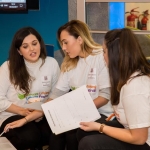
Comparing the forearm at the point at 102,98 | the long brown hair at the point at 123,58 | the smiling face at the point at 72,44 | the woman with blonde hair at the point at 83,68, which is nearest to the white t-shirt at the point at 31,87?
the woman with blonde hair at the point at 83,68

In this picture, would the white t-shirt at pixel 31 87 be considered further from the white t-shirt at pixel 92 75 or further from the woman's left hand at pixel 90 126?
the woman's left hand at pixel 90 126

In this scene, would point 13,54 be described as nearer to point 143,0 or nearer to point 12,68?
point 12,68

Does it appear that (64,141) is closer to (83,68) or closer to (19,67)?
(83,68)

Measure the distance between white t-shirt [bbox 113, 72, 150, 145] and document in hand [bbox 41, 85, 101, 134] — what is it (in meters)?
0.40

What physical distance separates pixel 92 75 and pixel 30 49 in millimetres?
490

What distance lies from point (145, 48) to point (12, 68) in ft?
3.75

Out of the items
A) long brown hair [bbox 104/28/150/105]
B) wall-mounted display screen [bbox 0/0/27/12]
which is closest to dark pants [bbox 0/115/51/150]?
long brown hair [bbox 104/28/150/105]

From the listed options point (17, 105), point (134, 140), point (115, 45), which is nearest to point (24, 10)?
point (17, 105)

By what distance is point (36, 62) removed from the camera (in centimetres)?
247

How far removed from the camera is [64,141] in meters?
2.23

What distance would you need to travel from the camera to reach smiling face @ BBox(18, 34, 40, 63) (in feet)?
7.82

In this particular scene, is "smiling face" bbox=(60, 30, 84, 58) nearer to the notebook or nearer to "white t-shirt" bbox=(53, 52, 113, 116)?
"white t-shirt" bbox=(53, 52, 113, 116)

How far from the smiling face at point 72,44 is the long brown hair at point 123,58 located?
24.3 inches

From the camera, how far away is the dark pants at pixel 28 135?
7.32ft
